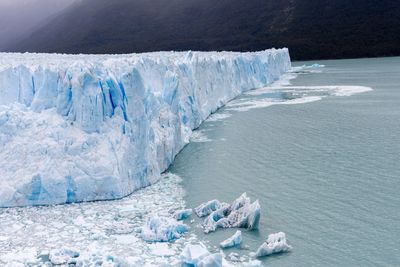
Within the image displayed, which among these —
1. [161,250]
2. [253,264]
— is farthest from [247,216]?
[161,250]

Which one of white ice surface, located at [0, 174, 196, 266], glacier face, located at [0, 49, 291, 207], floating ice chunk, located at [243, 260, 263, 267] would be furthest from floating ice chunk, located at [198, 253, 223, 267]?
glacier face, located at [0, 49, 291, 207]

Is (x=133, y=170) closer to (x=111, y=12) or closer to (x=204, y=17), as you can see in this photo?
(x=204, y=17)

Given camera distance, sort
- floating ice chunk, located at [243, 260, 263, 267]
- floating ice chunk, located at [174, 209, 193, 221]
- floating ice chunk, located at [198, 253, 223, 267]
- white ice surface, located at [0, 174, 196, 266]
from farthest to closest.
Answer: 1. floating ice chunk, located at [174, 209, 193, 221]
2. white ice surface, located at [0, 174, 196, 266]
3. floating ice chunk, located at [243, 260, 263, 267]
4. floating ice chunk, located at [198, 253, 223, 267]

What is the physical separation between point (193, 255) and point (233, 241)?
974mm

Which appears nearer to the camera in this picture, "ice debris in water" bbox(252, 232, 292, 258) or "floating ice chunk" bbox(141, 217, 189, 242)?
"ice debris in water" bbox(252, 232, 292, 258)

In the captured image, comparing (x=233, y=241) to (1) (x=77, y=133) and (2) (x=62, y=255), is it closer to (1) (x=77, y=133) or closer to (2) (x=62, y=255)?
(2) (x=62, y=255)

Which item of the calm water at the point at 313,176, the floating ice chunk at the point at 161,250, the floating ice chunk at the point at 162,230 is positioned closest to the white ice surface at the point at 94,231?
the floating ice chunk at the point at 161,250

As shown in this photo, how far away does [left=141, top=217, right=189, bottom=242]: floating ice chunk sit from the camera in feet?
22.7

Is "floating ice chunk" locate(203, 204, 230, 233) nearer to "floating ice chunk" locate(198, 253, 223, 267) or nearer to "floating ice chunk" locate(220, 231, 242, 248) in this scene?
"floating ice chunk" locate(220, 231, 242, 248)

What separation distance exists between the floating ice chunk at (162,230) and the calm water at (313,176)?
1.43 ft

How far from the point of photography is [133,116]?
31.2 feet

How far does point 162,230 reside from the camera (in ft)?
22.9

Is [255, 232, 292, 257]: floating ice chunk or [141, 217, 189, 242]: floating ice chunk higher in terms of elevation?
[141, 217, 189, 242]: floating ice chunk

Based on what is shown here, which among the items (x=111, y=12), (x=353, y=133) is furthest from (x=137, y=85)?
(x=111, y=12)
